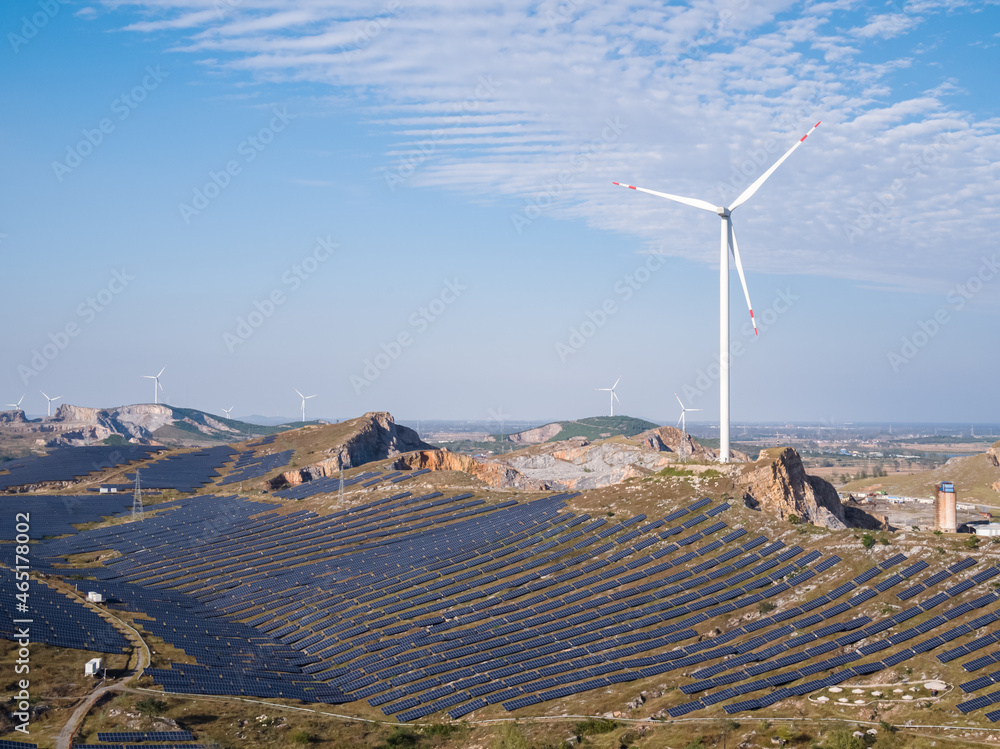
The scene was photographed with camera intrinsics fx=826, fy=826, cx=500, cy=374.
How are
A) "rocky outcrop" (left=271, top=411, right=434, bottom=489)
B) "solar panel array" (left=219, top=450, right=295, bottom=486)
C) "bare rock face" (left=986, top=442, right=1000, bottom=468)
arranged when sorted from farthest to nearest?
"bare rock face" (left=986, top=442, right=1000, bottom=468) < "solar panel array" (left=219, top=450, right=295, bottom=486) < "rocky outcrop" (left=271, top=411, right=434, bottom=489)

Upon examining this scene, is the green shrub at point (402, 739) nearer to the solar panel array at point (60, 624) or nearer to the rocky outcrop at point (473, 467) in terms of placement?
the solar panel array at point (60, 624)

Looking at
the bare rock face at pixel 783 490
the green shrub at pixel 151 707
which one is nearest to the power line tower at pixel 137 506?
the green shrub at pixel 151 707

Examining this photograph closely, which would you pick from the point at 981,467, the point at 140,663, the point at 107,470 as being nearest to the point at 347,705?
the point at 140,663

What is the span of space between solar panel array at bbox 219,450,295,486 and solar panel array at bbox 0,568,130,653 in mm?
83213

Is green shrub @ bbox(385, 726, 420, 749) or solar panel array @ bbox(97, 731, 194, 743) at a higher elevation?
solar panel array @ bbox(97, 731, 194, 743)

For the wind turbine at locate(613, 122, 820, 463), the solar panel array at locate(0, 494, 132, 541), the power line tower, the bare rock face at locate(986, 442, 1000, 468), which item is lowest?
the solar panel array at locate(0, 494, 132, 541)

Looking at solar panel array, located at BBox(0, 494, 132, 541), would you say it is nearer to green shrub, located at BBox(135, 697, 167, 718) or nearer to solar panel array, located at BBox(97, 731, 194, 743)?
green shrub, located at BBox(135, 697, 167, 718)

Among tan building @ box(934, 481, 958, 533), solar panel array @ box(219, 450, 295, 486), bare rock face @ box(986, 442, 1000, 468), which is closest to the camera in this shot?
tan building @ box(934, 481, 958, 533)

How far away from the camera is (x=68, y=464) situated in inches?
6900

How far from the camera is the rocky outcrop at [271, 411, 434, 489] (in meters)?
150

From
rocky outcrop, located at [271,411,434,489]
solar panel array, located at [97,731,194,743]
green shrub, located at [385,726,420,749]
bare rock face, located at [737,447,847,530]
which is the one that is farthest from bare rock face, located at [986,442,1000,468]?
solar panel array, located at [97,731,194,743]

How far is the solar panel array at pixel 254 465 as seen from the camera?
161000 millimetres

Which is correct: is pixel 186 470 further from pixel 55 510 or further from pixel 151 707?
pixel 151 707

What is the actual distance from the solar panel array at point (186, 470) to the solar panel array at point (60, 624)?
8432 cm
